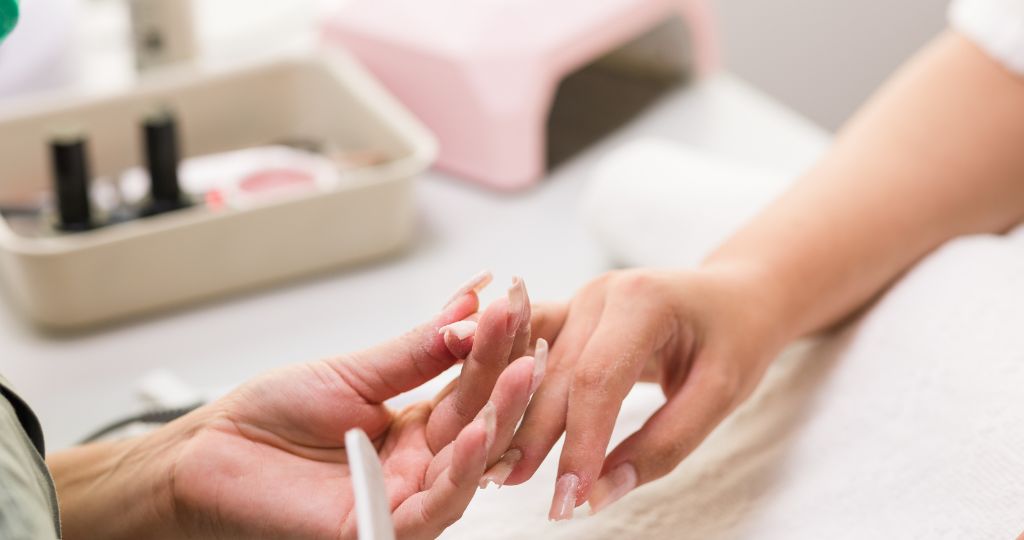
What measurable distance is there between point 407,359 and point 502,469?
0.19 feet

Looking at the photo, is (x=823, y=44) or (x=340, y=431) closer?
(x=340, y=431)

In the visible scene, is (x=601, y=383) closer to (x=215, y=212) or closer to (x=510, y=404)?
(x=510, y=404)

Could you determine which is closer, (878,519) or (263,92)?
(878,519)

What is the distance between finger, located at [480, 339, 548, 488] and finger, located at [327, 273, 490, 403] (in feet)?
0.12

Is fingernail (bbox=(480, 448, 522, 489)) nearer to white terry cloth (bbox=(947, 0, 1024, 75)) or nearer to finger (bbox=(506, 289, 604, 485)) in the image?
finger (bbox=(506, 289, 604, 485))

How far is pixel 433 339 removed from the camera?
1.36 ft

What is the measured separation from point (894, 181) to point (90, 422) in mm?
463

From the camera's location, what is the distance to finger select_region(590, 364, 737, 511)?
1.41ft

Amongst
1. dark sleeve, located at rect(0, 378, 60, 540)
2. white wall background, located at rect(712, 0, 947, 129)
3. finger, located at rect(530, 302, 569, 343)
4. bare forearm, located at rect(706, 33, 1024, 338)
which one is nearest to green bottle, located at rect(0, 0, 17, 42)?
dark sleeve, located at rect(0, 378, 60, 540)

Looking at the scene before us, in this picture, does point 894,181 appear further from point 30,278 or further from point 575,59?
point 30,278

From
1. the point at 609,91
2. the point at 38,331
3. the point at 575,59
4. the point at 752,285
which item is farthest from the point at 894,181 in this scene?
the point at 38,331

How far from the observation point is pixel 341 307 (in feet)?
2.26

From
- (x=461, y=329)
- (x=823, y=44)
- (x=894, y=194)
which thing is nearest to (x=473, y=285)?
(x=461, y=329)

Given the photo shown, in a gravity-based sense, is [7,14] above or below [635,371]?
above
